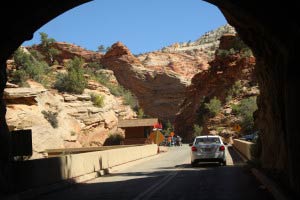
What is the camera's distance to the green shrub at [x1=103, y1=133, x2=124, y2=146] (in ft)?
209

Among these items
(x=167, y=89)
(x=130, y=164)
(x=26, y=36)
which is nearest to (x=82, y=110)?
(x=130, y=164)

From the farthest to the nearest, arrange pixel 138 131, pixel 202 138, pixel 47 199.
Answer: pixel 138 131 → pixel 202 138 → pixel 47 199

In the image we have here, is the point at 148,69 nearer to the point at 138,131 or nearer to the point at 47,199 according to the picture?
the point at 138,131

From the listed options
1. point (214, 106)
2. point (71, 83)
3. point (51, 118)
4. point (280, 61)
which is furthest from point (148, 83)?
point (280, 61)

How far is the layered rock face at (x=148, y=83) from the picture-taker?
4348 inches

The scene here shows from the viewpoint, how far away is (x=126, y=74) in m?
111

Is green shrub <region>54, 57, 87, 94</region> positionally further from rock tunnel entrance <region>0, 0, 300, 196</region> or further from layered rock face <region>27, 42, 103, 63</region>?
rock tunnel entrance <region>0, 0, 300, 196</region>

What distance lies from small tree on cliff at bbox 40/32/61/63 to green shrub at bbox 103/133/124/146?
125 feet

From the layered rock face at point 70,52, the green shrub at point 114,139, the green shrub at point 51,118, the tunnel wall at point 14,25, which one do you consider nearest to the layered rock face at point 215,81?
the green shrub at point 114,139

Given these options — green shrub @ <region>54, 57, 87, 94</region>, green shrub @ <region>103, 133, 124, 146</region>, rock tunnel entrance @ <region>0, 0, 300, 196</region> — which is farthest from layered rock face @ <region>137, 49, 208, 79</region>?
rock tunnel entrance @ <region>0, 0, 300, 196</region>

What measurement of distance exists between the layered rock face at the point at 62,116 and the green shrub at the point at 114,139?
22.2 inches

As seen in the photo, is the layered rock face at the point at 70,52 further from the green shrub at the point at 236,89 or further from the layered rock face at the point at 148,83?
the green shrub at the point at 236,89

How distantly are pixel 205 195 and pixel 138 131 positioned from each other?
2026 inches

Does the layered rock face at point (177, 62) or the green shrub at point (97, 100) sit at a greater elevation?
the layered rock face at point (177, 62)
